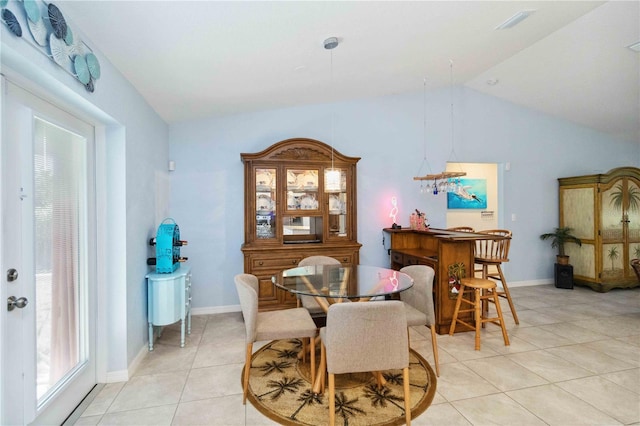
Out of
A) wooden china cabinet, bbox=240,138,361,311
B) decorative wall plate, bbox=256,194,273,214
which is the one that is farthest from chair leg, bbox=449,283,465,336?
decorative wall plate, bbox=256,194,273,214

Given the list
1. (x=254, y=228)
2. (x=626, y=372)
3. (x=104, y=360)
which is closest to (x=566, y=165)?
(x=626, y=372)

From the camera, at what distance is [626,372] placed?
2.54 meters

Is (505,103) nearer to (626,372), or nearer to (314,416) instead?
(626,372)

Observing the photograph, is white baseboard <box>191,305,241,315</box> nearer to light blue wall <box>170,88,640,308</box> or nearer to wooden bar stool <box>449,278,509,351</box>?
light blue wall <box>170,88,640,308</box>

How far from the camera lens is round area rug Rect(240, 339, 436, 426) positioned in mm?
1985

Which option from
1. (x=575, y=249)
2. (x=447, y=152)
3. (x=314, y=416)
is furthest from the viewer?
(x=575, y=249)

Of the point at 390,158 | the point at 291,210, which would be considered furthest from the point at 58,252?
the point at 390,158

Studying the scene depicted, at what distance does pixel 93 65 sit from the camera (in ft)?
6.32

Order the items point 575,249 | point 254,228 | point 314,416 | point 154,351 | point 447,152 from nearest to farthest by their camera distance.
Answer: point 314,416, point 154,351, point 254,228, point 447,152, point 575,249

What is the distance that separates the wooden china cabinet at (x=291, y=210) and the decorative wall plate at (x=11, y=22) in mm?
2419

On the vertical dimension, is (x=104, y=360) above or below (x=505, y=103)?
below

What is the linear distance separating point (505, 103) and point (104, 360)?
6206 millimetres

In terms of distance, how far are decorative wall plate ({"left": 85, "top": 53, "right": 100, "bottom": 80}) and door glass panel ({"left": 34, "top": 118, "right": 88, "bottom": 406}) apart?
40 centimetres

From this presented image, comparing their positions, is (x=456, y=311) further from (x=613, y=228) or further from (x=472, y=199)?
(x=613, y=228)
